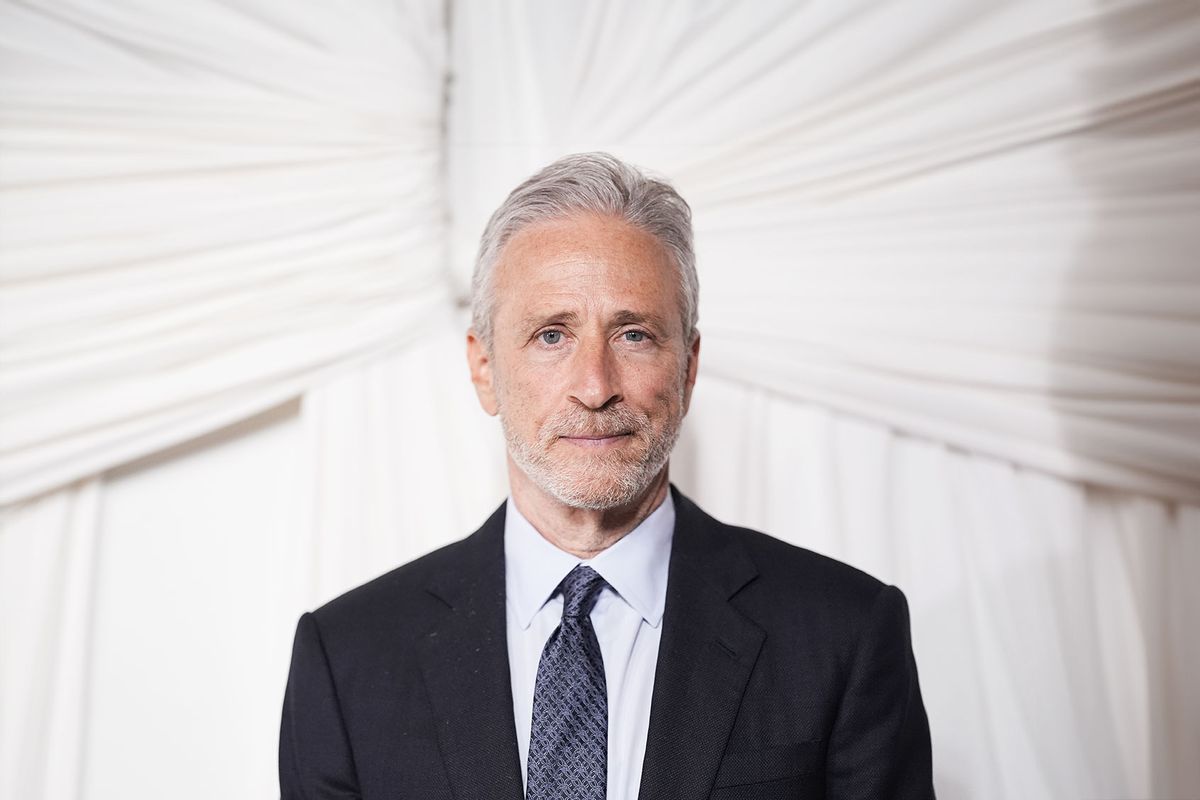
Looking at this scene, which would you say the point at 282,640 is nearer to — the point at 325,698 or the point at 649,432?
the point at 325,698

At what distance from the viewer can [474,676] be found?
4.59 feet

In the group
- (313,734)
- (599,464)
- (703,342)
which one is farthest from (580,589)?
(703,342)

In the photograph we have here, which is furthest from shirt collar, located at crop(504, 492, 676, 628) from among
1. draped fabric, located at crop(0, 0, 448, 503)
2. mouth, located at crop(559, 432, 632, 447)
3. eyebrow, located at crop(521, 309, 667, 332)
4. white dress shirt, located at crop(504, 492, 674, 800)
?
draped fabric, located at crop(0, 0, 448, 503)

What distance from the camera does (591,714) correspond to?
4.44ft

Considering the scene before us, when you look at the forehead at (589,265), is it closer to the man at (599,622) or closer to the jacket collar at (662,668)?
the man at (599,622)

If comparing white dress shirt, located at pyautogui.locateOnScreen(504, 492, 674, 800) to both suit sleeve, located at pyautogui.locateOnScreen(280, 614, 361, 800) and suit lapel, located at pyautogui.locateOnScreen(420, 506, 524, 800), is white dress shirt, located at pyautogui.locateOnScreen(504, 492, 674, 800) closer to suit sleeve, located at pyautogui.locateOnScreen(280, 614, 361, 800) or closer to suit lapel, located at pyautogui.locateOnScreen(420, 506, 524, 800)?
suit lapel, located at pyautogui.locateOnScreen(420, 506, 524, 800)

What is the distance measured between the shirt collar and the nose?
0.19 metres

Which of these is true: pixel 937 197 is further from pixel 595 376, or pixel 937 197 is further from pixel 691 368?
pixel 595 376

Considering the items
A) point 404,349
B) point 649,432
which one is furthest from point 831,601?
point 404,349

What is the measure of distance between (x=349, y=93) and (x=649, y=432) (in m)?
1.06

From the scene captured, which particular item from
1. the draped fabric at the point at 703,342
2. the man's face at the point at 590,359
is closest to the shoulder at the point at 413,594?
the man's face at the point at 590,359

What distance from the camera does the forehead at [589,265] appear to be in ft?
4.77

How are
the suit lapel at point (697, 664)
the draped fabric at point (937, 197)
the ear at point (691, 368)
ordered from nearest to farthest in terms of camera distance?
the suit lapel at point (697, 664) → the ear at point (691, 368) → the draped fabric at point (937, 197)

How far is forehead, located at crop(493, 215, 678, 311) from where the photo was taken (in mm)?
1454
